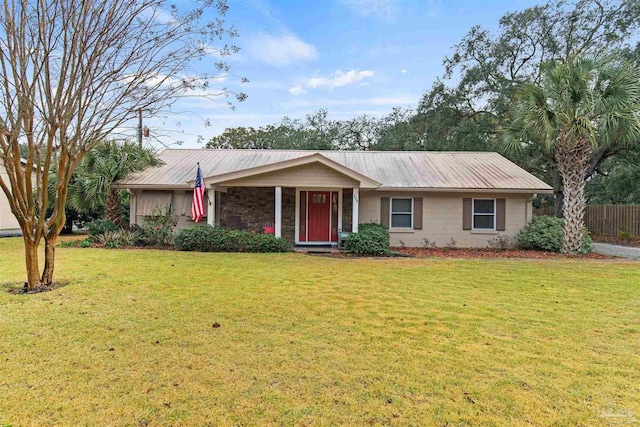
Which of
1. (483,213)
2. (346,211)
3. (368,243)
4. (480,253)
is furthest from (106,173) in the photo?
(483,213)

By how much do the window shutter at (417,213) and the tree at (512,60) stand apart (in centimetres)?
1059

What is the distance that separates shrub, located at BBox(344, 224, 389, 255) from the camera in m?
11.9

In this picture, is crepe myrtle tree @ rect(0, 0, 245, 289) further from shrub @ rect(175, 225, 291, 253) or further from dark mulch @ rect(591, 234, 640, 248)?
dark mulch @ rect(591, 234, 640, 248)

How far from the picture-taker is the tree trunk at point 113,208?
566 inches

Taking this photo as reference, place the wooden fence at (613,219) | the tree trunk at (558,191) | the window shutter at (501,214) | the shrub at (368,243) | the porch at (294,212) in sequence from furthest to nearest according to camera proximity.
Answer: the tree trunk at (558,191) → the wooden fence at (613,219) → the porch at (294,212) → the window shutter at (501,214) → the shrub at (368,243)

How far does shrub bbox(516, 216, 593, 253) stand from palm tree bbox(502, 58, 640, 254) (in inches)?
25.4

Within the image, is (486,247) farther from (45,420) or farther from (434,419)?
(45,420)

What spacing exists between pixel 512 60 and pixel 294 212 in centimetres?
1839

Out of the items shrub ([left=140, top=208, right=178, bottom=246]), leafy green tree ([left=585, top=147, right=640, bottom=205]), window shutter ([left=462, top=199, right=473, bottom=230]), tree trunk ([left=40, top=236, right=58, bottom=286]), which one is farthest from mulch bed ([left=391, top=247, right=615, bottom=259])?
leafy green tree ([left=585, top=147, right=640, bottom=205])

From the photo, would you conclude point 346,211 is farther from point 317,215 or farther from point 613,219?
point 613,219

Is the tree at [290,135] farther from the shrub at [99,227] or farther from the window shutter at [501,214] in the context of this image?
the shrub at [99,227]

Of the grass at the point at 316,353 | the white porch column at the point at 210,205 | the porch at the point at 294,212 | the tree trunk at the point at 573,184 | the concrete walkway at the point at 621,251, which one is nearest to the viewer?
the grass at the point at 316,353

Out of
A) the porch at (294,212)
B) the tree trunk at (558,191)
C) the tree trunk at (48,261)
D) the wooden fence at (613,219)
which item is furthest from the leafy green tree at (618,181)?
the tree trunk at (48,261)

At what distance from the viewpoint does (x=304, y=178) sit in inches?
488
